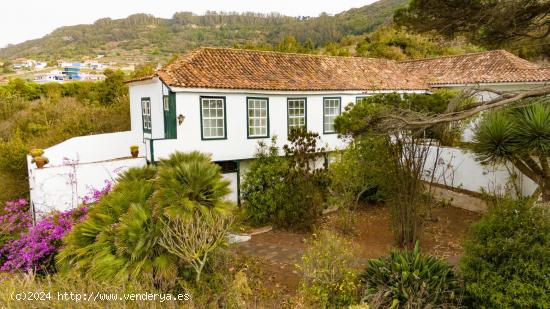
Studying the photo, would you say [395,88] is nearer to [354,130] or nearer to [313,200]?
[313,200]

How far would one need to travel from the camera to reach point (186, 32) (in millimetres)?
76312

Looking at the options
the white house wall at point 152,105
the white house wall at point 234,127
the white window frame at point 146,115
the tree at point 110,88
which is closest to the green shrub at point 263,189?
the white house wall at point 234,127

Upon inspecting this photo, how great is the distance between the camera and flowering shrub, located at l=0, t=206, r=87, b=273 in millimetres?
9430

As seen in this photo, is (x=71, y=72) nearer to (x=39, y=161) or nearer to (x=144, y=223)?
(x=39, y=161)

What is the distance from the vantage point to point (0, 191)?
49.1 feet

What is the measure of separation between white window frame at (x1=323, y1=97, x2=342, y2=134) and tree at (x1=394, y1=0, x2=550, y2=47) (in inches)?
327

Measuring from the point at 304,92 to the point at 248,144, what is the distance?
3.25m

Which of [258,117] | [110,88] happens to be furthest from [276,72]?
[110,88]

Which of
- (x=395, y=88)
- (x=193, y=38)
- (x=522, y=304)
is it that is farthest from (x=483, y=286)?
(x=193, y=38)

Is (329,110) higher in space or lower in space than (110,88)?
lower

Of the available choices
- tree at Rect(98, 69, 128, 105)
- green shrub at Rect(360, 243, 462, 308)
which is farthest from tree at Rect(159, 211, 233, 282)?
tree at Rect(98, 69, 128, 105)

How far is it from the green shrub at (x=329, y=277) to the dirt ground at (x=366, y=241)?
1313mm

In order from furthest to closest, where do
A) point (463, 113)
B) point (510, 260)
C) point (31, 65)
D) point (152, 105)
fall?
point (31, 65) < point (152, 105) < point (463, 113) < point (510, 260)

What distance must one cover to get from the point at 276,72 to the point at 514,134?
34.5 ft
